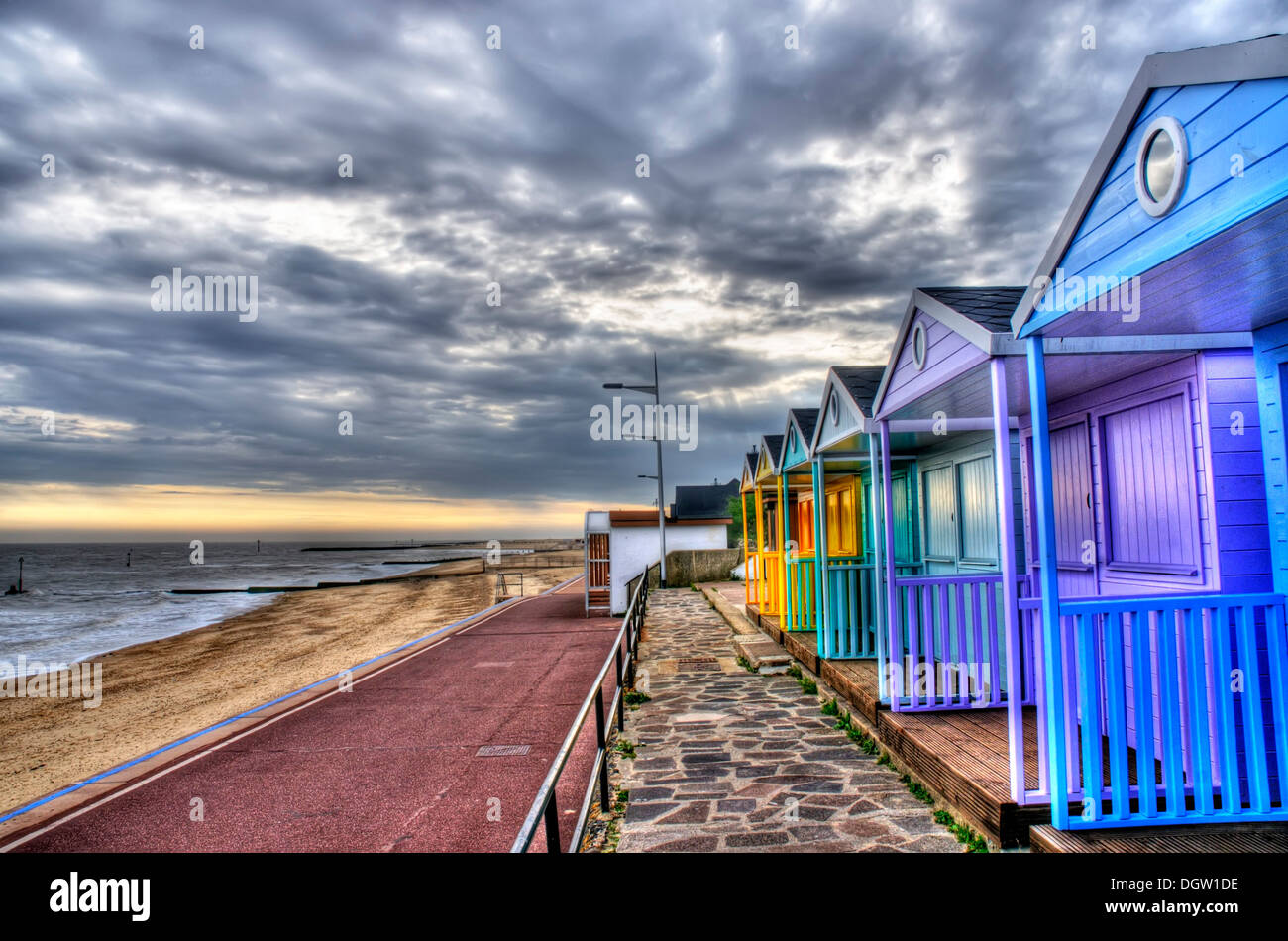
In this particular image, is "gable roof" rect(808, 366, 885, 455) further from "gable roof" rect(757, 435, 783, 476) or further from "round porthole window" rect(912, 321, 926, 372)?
"gable roof" rect(757, 435, 783, 476)

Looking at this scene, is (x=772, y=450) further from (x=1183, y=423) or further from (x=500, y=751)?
(x=1183, y=423)

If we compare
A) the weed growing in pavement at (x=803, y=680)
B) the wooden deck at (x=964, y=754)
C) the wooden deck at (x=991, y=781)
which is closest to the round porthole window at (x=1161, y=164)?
the wooden deck at (x=991, y=781)

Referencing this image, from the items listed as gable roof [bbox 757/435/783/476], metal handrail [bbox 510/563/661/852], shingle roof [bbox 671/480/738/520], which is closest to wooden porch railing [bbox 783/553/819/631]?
gable roof [bbox 757/435/783/476]

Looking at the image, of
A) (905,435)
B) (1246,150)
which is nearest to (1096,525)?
(905,435)

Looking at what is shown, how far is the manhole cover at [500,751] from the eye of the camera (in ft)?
25.1

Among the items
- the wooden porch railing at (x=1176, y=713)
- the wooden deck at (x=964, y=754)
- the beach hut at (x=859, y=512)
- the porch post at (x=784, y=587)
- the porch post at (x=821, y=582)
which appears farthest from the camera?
the porch post at (x=784, y=587)

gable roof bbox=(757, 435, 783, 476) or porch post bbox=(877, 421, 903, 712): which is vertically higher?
gable roof bbox=(757, 435, 783, 476)

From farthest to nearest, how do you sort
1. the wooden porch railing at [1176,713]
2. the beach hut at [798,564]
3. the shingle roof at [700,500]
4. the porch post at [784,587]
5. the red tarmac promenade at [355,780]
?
the shingle roof at [700,500]
the porch post at [784,587]
the beach hut at [798,564]
the red tarmac promenade at [355,780]
the wooden porch railing at [1176,713]

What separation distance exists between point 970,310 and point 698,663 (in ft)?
24.0

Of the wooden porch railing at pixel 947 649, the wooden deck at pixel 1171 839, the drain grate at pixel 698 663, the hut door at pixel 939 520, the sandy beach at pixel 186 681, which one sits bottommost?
the sandy beach at pixel 186 681

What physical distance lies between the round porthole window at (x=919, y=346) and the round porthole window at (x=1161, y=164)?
2.18 m

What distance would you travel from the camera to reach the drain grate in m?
10.3

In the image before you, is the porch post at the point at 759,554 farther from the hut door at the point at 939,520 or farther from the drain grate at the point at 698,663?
the hut door at the point at 939,520

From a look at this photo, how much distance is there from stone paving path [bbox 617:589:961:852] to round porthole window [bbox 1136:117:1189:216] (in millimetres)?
3577
